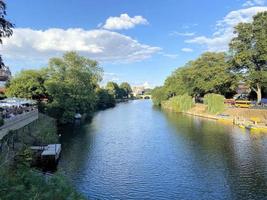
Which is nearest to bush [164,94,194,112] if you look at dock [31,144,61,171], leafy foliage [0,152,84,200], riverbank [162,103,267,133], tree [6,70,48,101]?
riverbank [162,103,267,133]

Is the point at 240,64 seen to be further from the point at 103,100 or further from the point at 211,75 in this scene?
the point at 103,100

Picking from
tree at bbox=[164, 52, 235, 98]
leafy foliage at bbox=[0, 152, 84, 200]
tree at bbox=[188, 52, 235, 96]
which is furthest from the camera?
tree at bbox=[164, 52, 235, 98]

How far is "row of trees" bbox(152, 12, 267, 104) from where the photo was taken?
7119cm

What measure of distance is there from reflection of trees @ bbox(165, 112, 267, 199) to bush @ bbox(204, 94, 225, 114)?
84.6 feet

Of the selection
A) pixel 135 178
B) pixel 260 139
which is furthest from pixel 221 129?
pixel 135 178

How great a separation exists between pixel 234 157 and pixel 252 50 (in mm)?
42757

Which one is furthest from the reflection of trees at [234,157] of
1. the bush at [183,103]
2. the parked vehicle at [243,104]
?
the bush at [183,103]

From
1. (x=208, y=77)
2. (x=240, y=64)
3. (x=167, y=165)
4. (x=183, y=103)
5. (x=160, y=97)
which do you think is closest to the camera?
(x=167, y=165)

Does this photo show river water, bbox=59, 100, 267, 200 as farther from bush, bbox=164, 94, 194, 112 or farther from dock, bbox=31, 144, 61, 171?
bush, bbox=164, 94, 194, 112

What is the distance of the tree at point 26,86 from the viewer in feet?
202

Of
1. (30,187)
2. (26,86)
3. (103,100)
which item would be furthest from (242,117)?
(103,100)

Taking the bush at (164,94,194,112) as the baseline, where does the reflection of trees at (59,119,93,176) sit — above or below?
below

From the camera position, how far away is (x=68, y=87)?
215 feet

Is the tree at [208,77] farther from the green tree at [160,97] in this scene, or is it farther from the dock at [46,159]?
the dock at [46,159]
